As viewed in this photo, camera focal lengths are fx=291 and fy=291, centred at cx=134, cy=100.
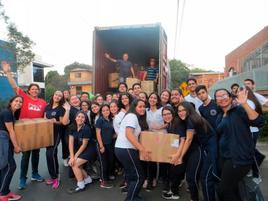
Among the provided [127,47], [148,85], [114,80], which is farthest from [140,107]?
[127,47]

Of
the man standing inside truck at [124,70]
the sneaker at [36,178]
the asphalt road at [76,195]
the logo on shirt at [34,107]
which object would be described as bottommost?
the asphalt road at [76,195]

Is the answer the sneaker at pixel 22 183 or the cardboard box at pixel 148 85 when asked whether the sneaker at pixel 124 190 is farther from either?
the cardboard box at pixel 148 85

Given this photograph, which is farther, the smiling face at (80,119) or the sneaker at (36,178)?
the sneaker at (36,178)

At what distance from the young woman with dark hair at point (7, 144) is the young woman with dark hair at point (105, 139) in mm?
1391

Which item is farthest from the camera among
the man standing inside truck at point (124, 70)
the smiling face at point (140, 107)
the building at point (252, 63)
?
the building at point (252, 63)

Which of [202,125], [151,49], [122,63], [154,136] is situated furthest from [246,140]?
[151,49]

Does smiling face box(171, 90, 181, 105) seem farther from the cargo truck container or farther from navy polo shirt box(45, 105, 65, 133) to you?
the cargo truck container

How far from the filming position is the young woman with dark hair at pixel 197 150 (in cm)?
387

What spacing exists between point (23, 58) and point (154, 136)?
17541 mm

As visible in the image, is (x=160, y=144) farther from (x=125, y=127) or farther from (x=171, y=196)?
(x=171, y=196)

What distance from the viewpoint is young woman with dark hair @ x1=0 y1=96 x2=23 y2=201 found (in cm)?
439

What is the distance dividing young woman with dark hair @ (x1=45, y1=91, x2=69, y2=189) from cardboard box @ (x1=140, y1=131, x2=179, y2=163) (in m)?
1.82

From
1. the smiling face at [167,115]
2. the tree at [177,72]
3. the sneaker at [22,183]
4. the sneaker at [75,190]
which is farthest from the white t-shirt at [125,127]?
the tree at [177,72]

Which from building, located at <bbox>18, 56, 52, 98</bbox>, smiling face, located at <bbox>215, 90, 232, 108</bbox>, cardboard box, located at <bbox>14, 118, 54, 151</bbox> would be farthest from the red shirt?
building, located at <bbox>18, 56, 52, 98</bbox>
